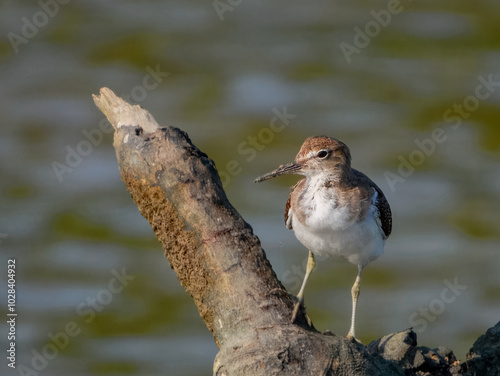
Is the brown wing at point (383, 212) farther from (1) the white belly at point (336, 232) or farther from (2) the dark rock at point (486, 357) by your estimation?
(2) the dark rock at point (486, 357)

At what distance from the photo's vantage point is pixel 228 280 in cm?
736

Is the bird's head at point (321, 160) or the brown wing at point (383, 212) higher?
the bird's head at point (321, 160)

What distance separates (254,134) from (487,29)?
671 cm

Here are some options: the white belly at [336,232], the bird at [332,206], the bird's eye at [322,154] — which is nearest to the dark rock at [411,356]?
the bird at [332,206]

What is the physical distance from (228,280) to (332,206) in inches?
68.2

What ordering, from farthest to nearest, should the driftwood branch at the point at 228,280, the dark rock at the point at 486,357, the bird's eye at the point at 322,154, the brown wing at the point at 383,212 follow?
the brown wing at the point at 383,212 → the bird's eye at the point at 322,154 → the dark rock at the point at 486,357 → the driftwood branch at the point at 228,280

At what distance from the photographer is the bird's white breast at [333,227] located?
8.55 metres

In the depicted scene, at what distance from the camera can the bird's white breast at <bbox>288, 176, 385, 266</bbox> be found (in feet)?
28.1

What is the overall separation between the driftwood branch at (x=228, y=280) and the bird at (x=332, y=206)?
113cm

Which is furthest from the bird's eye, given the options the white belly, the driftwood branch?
the driftwood branch

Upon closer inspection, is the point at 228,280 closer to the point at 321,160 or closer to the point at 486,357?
the point at 321,160

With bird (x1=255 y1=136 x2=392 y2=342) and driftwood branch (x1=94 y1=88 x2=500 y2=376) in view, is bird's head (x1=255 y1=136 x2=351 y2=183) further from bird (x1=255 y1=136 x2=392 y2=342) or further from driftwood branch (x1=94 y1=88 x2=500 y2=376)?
driftwood branch (x1=94 y1=88 x2=500 y2=376)

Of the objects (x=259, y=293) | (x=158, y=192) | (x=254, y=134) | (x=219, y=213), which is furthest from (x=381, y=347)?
(x=254, y=134)

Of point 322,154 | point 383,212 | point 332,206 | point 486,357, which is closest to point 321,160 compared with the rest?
point 322,154
